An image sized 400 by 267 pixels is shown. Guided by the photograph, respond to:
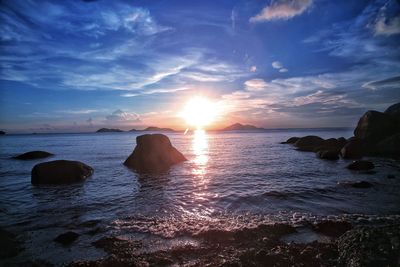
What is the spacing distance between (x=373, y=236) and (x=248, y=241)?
3714 mm

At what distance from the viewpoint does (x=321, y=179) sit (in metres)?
19.3

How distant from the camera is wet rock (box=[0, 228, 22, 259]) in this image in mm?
7904

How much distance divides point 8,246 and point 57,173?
12315mm

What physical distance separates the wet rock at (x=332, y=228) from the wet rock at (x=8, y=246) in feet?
34.8

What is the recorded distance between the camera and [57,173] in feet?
64.3

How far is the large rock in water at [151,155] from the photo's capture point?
90.5 feet

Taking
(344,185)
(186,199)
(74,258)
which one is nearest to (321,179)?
(344,185)

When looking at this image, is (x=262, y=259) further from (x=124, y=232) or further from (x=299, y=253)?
(x=124, y=232)

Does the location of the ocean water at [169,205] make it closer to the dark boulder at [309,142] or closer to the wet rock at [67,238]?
the wet rock at [67,238]

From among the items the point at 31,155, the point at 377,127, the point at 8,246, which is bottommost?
the point at 8,246

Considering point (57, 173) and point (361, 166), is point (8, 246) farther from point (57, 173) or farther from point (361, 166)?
point (361, 166)

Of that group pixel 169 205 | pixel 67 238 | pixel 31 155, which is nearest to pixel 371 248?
pixel 169 205

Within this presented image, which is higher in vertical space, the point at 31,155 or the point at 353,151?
the point at 353,151

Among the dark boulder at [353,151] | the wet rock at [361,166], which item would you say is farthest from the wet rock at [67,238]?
the dark boulder at [353,151]
